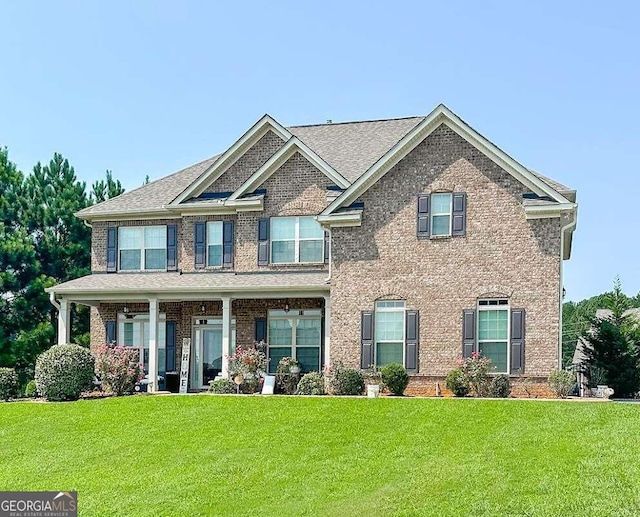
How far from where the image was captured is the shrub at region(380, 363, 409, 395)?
2238 centimetres

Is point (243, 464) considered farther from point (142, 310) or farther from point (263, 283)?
point (142, 310)

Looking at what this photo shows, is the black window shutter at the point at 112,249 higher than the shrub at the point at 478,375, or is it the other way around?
the black window shutter at the point at 112,249

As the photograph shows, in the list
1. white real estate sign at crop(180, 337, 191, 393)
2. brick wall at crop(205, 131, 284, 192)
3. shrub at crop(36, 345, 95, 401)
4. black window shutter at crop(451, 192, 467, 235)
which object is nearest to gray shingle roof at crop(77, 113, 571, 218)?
brick wall at crop(205, 131, 284, 192)

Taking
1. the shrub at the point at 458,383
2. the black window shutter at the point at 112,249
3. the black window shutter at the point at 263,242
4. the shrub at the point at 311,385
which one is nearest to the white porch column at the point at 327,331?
the shrub at the point at 311,385

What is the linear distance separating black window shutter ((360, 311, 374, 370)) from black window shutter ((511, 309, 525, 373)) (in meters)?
3.82

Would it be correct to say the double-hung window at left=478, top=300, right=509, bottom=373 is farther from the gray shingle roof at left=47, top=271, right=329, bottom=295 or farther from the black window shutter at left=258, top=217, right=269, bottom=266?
the black window shutter at left=258, top=217, right=269, bottom=266

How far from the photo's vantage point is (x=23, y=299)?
113ft

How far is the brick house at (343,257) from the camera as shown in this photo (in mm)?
22719

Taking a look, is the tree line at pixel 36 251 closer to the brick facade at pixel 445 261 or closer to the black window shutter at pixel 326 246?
the black window shutter at pixel 326 246

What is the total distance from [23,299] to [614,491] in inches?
1092

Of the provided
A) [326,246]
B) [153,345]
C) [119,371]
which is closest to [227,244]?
[326,246]

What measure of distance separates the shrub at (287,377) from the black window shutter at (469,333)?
5.00 metres

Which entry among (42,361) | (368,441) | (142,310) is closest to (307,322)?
(142,310)

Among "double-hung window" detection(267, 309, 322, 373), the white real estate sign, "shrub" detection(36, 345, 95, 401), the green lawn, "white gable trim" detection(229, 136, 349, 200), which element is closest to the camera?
the green lawn
